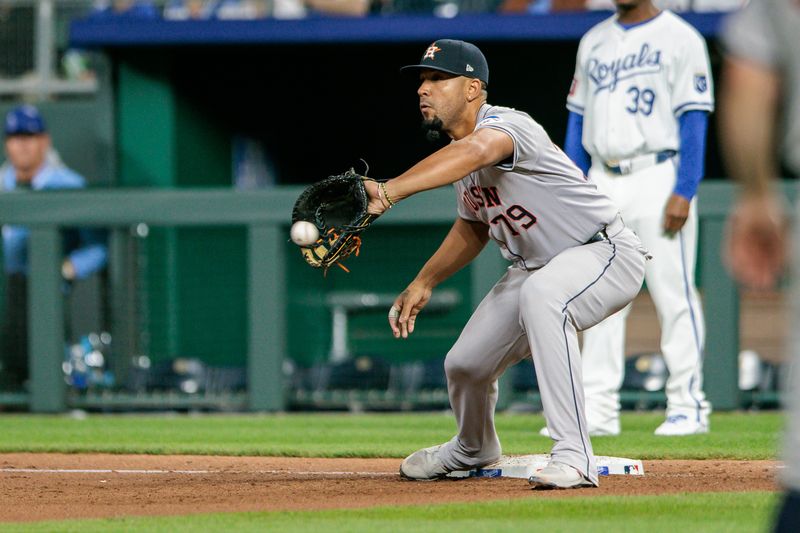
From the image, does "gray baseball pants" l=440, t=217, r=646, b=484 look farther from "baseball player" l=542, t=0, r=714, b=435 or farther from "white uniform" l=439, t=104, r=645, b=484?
"baseball player" l=542, t=0, r=714, b=435

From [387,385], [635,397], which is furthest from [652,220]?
[387,385]

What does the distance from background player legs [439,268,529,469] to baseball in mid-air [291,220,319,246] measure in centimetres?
82

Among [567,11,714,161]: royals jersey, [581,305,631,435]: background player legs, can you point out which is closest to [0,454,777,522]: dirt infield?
[581,305,631,435]: background player legs

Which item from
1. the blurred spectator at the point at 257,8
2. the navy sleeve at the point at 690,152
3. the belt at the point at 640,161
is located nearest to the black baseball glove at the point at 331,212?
the navy sleeve at the point at 690,152

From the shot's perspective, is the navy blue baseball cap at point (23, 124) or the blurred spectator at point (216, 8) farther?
the blurred spectator at point (216, 8)

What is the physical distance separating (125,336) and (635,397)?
349 centimetres

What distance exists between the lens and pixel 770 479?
487 centimetres

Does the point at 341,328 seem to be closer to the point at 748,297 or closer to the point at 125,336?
the point at 125,336

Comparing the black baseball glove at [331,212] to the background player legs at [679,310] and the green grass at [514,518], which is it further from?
the background player legs at [679,310]

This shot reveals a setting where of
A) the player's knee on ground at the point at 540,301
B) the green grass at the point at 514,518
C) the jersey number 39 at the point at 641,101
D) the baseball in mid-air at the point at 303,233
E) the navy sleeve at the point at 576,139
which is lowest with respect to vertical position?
the green grass at the point at 514,518

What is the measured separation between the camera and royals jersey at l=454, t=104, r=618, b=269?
457 centimetres

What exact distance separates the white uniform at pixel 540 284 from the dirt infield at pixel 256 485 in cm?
24

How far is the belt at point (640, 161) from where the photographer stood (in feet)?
21.2

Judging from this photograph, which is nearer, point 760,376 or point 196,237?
point 760,376
